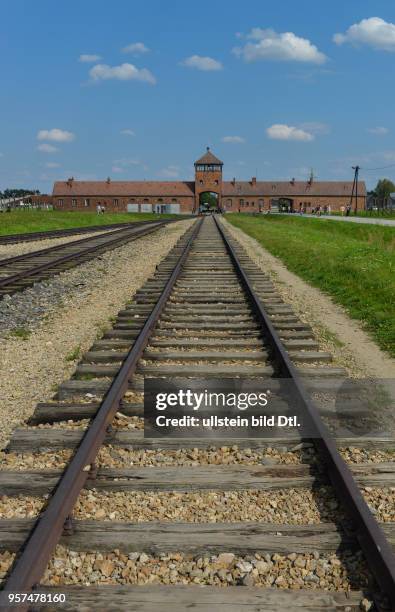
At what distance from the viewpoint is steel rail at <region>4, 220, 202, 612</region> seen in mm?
2461

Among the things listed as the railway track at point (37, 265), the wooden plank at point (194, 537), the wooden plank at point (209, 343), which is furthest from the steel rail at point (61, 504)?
the railway track at point (37, 265)

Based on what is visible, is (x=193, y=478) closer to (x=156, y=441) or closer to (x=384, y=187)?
(x=156, y=441)

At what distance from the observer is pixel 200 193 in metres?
122

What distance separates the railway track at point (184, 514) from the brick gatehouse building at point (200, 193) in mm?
114922

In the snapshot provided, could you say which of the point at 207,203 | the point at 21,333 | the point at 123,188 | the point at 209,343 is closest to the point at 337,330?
the point at 209,343

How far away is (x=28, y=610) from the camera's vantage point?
7.73 feet

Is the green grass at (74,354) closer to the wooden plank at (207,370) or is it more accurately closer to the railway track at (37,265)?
the wooden plank at (207,370)

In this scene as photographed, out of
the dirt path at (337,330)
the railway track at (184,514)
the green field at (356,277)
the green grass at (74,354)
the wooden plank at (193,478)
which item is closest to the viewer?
the railway track at (184,514)

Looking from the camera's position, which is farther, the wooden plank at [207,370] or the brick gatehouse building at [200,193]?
the brick gatehouse building at [200,193]

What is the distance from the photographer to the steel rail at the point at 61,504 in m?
2.46

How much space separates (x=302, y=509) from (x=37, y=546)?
147 cm

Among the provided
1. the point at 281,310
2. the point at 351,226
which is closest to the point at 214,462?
the point at 281,310

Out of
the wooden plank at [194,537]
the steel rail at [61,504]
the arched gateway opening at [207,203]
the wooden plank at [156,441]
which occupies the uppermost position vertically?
the arched gateway opening at [207,203]

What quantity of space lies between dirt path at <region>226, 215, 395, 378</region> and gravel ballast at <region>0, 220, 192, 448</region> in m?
3.02
